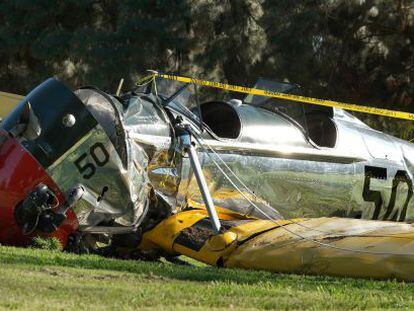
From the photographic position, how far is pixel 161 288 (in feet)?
19.6

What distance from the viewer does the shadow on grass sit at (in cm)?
677

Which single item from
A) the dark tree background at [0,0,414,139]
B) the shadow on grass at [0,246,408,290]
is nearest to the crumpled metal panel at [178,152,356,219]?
the shadow on grass at [0,246,408,290]

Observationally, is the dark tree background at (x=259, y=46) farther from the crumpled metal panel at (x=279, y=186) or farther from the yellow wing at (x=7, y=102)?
the crumpled metal panel at (x=279, y=186)

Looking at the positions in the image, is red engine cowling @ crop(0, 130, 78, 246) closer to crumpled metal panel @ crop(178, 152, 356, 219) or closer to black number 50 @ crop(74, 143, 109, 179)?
black number 50 @ crop(74, 143, 109, 179)

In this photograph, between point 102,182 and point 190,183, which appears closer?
point 102,182

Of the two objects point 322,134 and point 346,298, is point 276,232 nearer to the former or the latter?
point 346,298

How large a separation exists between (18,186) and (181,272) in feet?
7.07

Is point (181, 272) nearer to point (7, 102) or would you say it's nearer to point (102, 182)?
point (102, 182)

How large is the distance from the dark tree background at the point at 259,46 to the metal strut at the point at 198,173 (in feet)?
52.2

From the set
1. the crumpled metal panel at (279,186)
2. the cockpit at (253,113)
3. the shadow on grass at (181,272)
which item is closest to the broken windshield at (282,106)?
the cockpit at (253,113)

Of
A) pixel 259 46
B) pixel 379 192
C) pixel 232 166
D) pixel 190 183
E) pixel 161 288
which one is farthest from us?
pixel 259 46

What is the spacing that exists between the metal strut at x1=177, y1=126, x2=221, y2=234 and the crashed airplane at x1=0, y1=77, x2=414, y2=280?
0.05 feet

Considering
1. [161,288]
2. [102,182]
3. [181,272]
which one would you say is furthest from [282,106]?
[161,288]

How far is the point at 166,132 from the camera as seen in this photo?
910 cm
